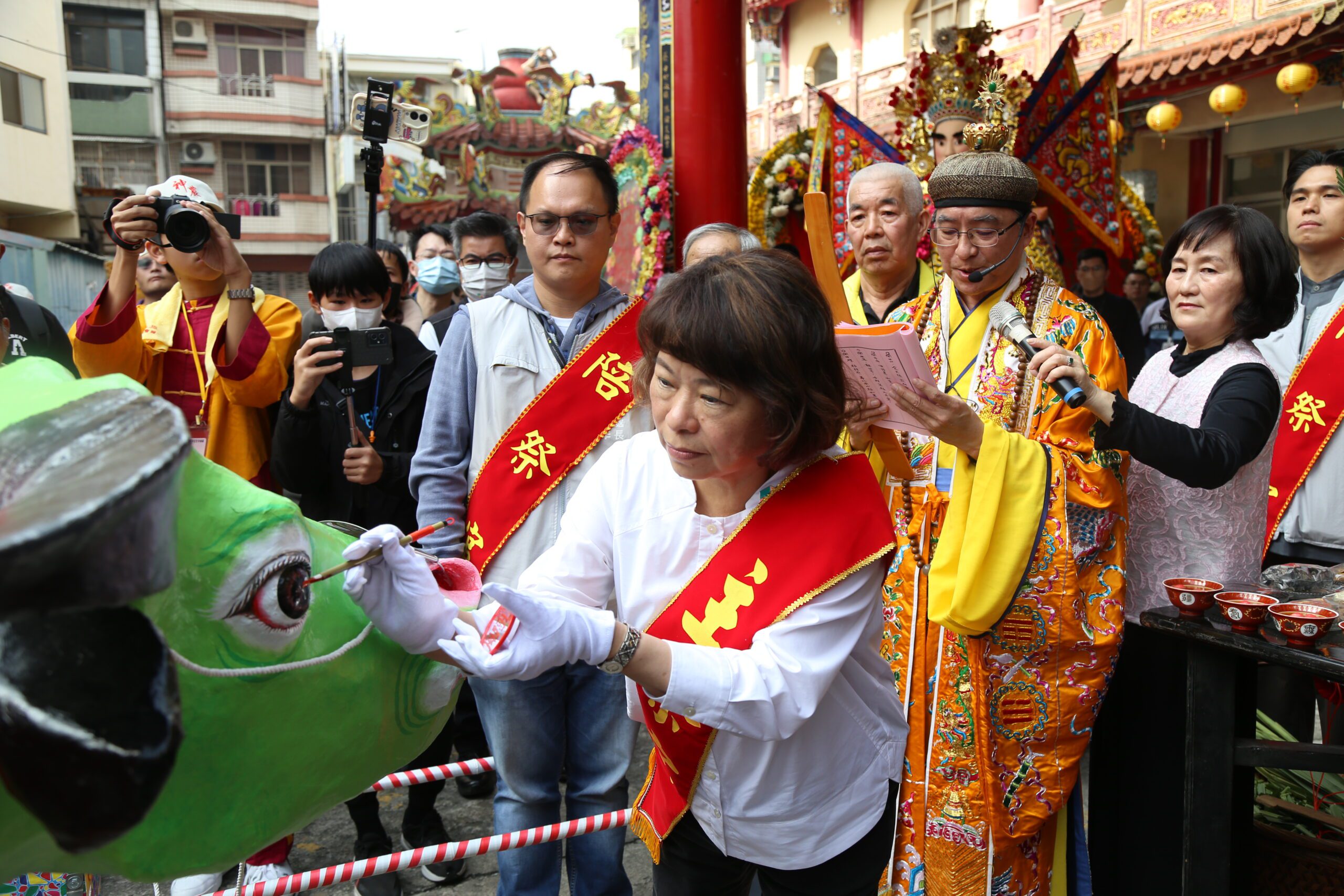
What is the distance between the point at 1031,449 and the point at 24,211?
64.0 ft

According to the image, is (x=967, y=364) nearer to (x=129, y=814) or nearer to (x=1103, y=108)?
(x=129, y=814)

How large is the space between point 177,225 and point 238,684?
172 cm

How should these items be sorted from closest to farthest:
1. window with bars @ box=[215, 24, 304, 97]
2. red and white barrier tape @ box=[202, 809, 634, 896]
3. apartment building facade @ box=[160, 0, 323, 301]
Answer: red and white barrier tape @ box=[202, 809, 634, 896], apartment building facade @ box=[160, 0, 323, 301], window with bars @ box=[215, 24, 304, 97]

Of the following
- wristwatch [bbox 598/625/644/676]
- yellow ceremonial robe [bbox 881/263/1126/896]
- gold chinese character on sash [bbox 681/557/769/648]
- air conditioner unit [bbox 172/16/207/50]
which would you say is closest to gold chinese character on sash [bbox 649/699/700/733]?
gold chinese character on sash [bbox 681/557/769/648]

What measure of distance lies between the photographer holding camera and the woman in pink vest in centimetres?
224

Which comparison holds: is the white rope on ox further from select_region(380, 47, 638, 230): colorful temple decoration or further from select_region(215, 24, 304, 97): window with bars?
select_region(215, 24, 304, 97): window with bars

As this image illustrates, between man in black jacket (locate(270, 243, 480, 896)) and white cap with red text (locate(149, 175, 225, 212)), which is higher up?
white cap with red text (locate(149, 175, 225, 212))

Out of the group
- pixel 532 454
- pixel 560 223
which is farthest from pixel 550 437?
pixel 560 223

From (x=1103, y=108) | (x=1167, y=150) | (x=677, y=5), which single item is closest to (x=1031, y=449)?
(x=677, y=5)

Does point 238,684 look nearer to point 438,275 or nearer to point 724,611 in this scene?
point 724,611

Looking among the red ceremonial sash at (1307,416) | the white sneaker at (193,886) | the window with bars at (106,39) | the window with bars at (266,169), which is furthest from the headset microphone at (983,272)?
the window with bars at (266,169)

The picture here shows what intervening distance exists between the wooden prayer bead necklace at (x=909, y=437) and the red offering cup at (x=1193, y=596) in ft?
1.78

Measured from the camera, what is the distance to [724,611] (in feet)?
5.08

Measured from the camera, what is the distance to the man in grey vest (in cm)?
233
